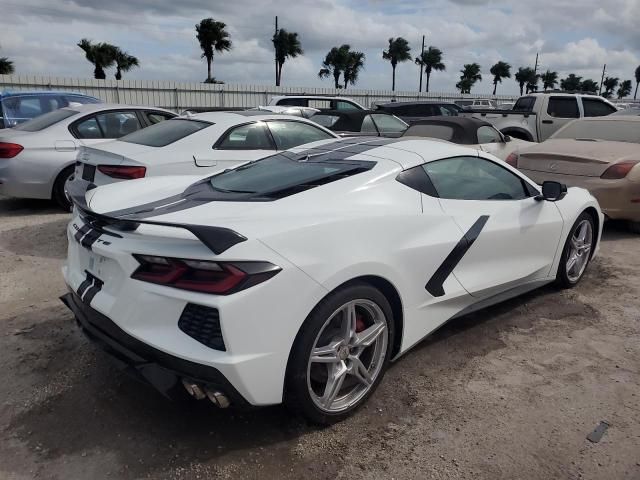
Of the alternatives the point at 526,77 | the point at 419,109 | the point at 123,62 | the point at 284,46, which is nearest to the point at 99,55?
the point at 123,62

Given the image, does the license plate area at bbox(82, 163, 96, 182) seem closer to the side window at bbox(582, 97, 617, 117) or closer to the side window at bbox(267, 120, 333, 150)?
the side window at bbox(267, 120, 333, 150)

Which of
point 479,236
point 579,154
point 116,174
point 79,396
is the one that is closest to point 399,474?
point 479,236

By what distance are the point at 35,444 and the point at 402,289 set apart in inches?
78.4

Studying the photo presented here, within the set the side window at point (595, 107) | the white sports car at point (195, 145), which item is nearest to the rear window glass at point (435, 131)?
the white sports car at point (195, 145)

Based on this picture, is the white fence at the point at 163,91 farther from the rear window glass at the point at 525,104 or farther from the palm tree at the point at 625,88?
the palm tree at the point at 625,88

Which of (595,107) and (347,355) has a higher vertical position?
(595,107)

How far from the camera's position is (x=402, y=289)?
2.91m

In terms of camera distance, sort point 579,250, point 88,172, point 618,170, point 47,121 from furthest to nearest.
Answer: point 47,121, point 618,170, point 88,172, point 579,250

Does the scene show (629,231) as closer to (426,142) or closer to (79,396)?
(426,142)

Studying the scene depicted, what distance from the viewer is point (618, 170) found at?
20.6ft

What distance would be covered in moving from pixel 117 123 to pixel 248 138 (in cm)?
269

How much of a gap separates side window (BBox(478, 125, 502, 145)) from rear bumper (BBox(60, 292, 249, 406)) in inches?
283

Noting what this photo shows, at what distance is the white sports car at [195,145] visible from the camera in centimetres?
552

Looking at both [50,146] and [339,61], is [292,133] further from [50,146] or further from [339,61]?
[339,61]
